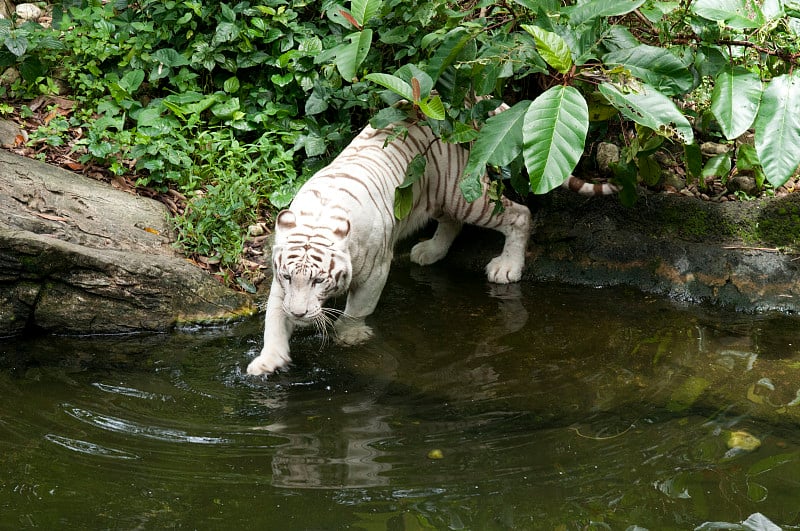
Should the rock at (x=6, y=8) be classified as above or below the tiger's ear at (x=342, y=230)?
above

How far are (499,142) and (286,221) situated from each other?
1082 millimetres

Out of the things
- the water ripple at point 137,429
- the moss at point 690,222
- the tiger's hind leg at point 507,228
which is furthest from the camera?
the tiger's hind leg at point 507,228

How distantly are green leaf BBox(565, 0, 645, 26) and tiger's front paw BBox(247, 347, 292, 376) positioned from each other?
1940mm

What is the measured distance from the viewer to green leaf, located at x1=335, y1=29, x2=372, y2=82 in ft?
13.7

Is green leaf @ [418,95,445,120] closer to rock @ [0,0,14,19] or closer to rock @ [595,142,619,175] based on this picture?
rock @ [595,142,619,175]

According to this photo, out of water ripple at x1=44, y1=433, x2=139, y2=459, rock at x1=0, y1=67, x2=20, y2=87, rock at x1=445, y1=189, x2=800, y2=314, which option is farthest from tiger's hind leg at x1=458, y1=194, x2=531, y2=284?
rock at x1=0, y1=67, x2=20, y2=87

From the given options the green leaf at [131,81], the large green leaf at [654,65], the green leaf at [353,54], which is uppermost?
the large green leaf at [654,65]

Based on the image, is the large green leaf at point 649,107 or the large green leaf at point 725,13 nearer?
the large green leaf at point 649,107

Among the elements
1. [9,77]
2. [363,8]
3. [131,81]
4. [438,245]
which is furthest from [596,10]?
[9,77]

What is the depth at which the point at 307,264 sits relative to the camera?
3953mm

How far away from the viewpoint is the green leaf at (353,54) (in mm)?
4176

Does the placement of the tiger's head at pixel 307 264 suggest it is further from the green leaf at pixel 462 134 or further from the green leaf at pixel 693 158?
the green leaf at pixel 693 158

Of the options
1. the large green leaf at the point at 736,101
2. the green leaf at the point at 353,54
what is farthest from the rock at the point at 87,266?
the large green leaf at the point at 736,101

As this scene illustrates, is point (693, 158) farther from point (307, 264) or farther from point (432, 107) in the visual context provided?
point (307, 264)
